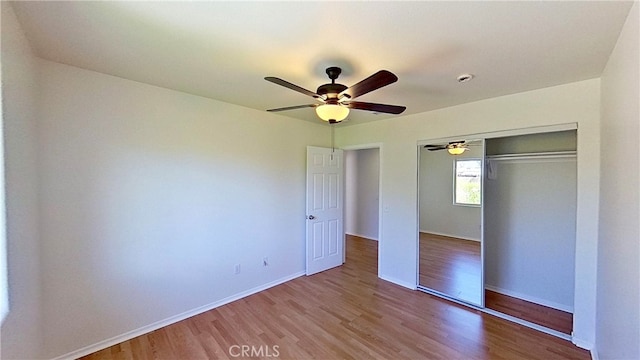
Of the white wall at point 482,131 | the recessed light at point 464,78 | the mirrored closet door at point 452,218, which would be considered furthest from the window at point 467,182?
the recessed light at point 464,78

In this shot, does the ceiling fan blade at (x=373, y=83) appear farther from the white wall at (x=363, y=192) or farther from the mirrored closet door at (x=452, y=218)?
the white wall at (x=363, y=192)

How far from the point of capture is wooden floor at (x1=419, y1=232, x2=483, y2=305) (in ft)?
10.4

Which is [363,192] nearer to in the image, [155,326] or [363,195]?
[363,195]

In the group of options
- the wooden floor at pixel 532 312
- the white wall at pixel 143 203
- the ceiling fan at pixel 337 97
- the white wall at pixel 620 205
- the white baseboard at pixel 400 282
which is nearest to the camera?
the white wall at pixel 620 205

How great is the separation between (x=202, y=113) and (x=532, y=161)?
403 centimetres

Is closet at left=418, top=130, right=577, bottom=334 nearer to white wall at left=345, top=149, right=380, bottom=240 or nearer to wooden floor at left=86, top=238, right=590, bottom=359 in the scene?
wooden floor at left=86, top=238, right=590, bottom=359

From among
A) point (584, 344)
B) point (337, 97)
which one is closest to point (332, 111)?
point (337, 97)

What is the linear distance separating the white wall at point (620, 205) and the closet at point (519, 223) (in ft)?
2.79

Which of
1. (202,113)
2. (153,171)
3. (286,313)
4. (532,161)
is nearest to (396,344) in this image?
(286,313)

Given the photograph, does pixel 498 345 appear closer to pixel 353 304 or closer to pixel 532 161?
pixel 353 304

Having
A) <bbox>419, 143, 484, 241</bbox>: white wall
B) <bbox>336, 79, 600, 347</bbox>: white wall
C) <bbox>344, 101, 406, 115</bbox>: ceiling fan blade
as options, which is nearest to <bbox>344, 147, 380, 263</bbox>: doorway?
<bbox>336, 79, 600, 347</bbox>: white wall

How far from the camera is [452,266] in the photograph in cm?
365

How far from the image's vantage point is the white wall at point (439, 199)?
11.3ft

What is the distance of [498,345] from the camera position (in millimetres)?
2338
